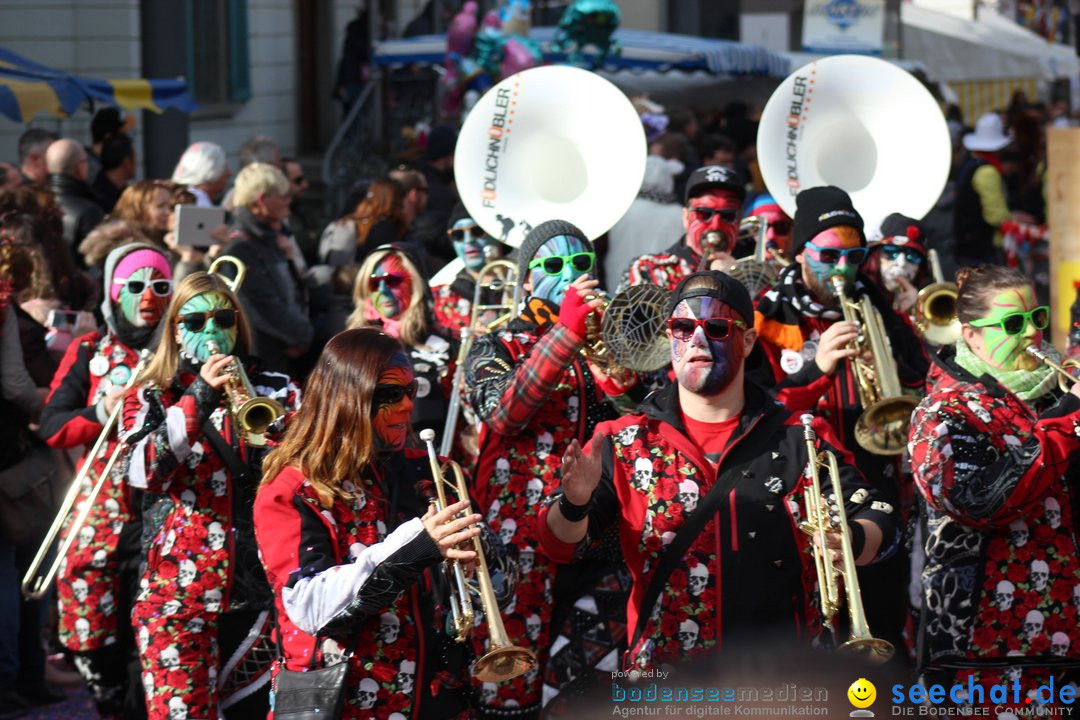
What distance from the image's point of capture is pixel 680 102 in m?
17.1

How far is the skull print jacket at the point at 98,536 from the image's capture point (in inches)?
234

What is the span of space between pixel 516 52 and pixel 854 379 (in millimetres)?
8599

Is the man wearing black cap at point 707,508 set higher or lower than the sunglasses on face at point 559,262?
lower

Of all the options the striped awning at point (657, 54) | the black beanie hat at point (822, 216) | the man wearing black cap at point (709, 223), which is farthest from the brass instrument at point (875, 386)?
the striped awning at point (657, 54)

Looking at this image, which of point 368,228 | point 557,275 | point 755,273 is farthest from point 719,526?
point 368,228

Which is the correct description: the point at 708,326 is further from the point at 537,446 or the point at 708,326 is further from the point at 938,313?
the point at 938,313

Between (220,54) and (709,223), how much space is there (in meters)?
11.8

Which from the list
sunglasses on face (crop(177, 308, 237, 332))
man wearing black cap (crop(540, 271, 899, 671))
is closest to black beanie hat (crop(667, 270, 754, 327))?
man wearing black cap (crop(540, 271, 899, 671))

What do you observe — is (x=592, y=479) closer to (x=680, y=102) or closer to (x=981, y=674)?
(x=981, y=674)

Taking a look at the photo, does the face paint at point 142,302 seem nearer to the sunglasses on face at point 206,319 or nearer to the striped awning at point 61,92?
the sunglasses on face at point 206,319

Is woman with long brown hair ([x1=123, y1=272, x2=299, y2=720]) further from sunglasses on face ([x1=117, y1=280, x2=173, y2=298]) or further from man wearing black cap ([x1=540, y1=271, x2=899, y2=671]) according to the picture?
man wearing black cap ([x1=540, y1=271, x2=899, y2=671])

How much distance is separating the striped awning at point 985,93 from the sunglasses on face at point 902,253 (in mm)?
17958

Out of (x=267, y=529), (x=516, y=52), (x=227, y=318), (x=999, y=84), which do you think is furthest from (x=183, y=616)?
(x=999, y=84)

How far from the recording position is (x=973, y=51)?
25938 mm
